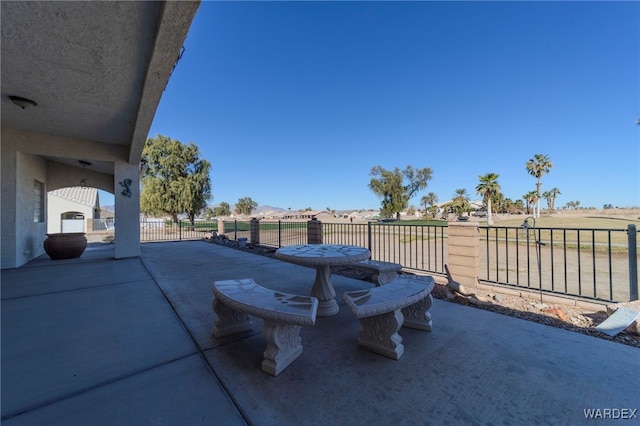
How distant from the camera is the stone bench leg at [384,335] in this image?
6.42 feet

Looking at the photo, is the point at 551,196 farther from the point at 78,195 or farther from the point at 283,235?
the point at 78,195

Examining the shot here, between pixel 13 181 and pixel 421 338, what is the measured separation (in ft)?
27.3

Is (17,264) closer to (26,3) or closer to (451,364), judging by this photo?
(26,3)

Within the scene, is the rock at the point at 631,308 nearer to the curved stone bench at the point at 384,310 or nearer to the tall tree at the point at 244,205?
the curved stone bench at the point at 384,310

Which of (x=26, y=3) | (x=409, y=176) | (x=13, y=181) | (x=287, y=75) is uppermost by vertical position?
(x=287, y=75)

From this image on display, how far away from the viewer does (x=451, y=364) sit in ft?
6.12

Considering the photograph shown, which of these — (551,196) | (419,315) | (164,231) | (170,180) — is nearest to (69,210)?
(170,180)

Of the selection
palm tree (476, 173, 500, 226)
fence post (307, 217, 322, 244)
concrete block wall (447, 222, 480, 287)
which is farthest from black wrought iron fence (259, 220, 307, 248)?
palm tree (476, 173, 500, 226)

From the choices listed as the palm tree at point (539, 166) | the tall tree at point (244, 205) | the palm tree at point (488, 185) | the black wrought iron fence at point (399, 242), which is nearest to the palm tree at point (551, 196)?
the palm tree at point (539, 166)

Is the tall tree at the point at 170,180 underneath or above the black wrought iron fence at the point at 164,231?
above

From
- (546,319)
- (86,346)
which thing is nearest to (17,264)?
(86,346)

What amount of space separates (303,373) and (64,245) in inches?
309

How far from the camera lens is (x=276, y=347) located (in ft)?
5.85

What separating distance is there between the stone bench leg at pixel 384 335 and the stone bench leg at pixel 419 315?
18.7 inches
